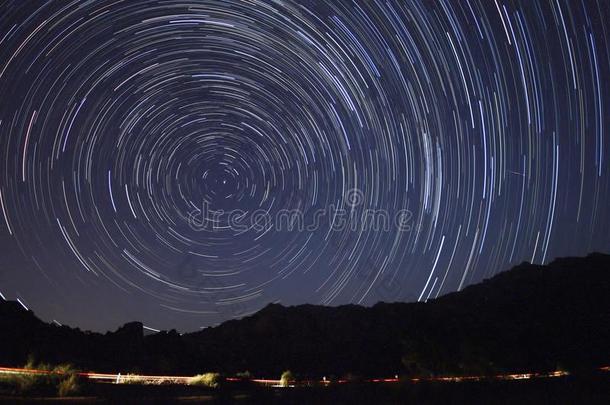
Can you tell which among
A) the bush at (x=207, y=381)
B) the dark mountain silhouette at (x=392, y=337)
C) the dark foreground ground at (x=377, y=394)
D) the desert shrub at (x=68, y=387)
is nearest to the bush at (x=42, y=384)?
the desert shrub at (x=68, y=387)

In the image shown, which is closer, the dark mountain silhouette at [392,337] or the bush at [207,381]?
the bush at [207,381]

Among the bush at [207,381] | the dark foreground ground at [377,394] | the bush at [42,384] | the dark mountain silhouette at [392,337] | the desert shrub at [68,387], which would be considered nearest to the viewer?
the bush at [42,384]

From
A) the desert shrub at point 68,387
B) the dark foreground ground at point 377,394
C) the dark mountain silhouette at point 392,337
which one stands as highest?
the dark mountain silhouette at point 392,337

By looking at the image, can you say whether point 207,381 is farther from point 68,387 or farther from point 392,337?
point 392,337

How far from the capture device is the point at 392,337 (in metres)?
37.5

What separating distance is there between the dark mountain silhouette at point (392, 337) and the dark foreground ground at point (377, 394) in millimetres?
5930

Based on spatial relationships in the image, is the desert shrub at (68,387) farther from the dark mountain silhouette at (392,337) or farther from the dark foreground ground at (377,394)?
the dark mountain silhouette at (392,337)

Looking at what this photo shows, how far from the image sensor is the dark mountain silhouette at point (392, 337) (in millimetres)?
22844

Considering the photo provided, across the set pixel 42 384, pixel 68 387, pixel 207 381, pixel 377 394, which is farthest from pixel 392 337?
pixel 42 384

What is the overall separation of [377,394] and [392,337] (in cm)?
2404

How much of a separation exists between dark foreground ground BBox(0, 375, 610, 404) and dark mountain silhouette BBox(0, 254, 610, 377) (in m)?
5.93

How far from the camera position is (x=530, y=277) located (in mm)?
48562

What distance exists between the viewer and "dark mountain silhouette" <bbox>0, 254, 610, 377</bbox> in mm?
22844

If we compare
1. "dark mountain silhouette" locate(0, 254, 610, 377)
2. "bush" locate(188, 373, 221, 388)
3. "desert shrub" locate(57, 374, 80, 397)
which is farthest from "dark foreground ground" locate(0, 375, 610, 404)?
"dark mountain silhouette" locate(0, 254, 610, 377)
